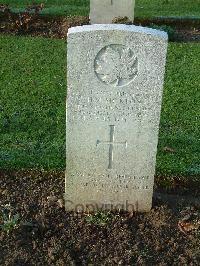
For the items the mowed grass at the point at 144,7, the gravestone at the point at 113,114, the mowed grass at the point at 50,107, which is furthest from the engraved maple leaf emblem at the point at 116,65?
the mowed grass at the point at 144,7

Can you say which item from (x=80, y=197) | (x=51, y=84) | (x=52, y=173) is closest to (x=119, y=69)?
(x=80, y=197)

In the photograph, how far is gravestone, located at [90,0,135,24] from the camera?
10.3 meters

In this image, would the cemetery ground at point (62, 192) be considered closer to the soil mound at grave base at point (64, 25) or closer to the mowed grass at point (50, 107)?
the mowed grass at point (50, 107)

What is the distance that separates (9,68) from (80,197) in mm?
4303

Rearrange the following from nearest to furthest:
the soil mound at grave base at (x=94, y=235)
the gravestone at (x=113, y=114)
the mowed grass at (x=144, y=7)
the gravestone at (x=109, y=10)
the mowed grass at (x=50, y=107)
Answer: the gravestone at (x=113, y=114) < the soil mound at grave base at (x=94, y=235) < the mowed grass at (x=50, y=107) < the gravestone at (x=109, y=10) < the mowed grass at (x=144, y=7)

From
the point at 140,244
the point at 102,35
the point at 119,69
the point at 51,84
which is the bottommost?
the point at 140,244

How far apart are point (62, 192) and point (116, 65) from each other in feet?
4.95

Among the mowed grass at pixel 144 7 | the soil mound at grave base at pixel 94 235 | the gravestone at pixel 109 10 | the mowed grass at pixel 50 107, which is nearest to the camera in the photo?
the soil mound at grave base at pixel 94 235

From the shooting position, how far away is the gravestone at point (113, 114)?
4.06 metres

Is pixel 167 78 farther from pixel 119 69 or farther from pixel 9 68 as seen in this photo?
pixel 119 69

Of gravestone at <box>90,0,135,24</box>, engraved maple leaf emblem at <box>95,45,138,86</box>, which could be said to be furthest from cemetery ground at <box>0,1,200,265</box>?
gravestone at <box>90,0,135,24</box>

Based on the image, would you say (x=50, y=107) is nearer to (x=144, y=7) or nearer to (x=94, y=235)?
(x=94, y=235)

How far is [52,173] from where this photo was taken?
546 centimetres

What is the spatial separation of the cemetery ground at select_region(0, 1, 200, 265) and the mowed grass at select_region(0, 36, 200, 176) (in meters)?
0.01
